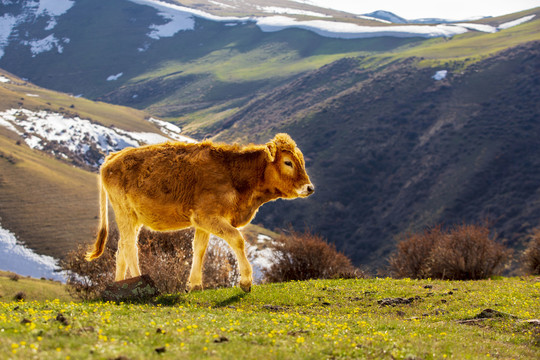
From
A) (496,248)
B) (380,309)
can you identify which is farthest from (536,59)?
(380,309)

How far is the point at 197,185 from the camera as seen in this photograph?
1148cm

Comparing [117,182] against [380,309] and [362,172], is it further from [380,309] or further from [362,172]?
[362,172]

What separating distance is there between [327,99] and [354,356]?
119 meters

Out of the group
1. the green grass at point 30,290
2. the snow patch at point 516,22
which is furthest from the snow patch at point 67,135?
the snow patch at point 516,22

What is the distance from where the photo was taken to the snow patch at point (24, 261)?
45688 mm

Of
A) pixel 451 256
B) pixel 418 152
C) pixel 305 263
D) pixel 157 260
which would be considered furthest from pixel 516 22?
pixel 157 260

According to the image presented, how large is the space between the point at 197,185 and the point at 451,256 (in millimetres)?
15267

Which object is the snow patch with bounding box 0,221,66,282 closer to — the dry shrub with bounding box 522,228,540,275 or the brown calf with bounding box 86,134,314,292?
the dry shrub with bounding box 522,228,540,275

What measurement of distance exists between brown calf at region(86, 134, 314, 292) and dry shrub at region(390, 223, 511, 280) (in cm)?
1143

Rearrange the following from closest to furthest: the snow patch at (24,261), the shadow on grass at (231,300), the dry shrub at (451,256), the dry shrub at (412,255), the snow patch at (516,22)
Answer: the shadow on grass at (231,300)
the dry shrub at (451,256)
the dry shrub at (412,255)
the snow patch at (24,261)
the snow patch at (516,22)

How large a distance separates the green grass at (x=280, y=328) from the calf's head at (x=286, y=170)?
2.39 m

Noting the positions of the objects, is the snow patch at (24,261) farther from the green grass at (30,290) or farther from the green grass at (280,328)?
the green grass at (280,328)

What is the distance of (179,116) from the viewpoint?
6860 inches

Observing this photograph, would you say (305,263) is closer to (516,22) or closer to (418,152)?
(418,152)
